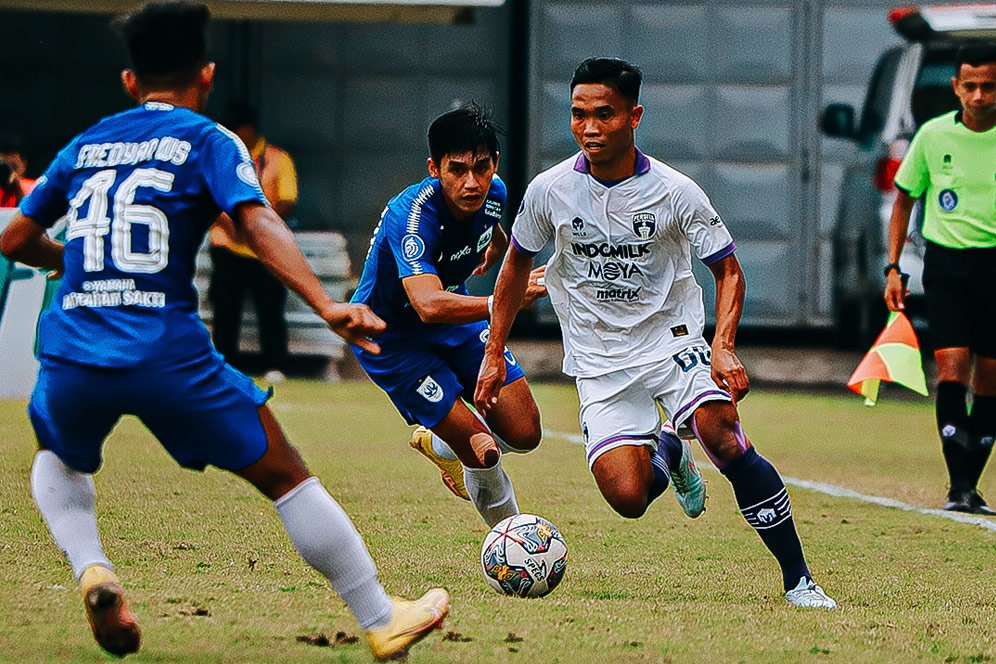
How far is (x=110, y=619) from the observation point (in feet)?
15.3

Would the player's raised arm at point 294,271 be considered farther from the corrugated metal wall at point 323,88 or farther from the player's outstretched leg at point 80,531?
the corrugated metal wall at point 323,88

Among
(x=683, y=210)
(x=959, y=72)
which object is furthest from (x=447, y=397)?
(x=959, y=72)

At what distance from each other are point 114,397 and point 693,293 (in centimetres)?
250

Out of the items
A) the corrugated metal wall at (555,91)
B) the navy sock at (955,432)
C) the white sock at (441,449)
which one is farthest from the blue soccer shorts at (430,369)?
the corrugated metal wall at (555,91)

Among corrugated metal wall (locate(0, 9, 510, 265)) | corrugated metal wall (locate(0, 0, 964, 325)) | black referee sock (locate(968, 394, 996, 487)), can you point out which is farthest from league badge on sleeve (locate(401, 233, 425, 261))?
corrugated metal wall (locate(0, 9, 510, 265))

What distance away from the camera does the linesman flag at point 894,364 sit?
8.74 m

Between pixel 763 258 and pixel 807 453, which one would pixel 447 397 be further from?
pixel 763 258

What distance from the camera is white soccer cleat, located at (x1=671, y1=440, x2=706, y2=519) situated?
702 centimetres

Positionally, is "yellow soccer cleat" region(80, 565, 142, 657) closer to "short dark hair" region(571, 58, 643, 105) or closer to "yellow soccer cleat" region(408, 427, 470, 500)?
"short dark hair" region(571, 58, 643, 105)

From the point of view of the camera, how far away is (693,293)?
21.2 feet

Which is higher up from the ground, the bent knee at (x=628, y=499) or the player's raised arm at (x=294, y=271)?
the player's raised arm at (x=294, y=271)

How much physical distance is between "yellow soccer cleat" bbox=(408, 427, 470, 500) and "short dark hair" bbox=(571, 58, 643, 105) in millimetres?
1832

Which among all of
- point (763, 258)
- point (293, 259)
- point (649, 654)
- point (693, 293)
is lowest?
point (763, 258)

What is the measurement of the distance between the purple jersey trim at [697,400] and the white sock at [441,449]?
1392 mm
